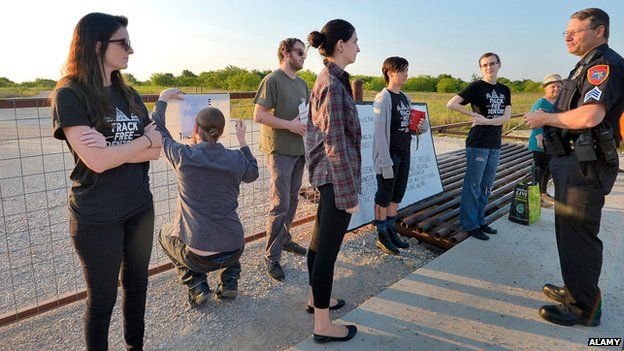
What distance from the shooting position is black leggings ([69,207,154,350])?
1984 mm

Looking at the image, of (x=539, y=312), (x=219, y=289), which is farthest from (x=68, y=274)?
(x=539, y=312)

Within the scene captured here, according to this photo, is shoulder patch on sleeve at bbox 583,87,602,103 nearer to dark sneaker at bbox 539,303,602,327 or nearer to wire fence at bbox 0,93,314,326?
dark sneaker at bbox 539,303,602,327

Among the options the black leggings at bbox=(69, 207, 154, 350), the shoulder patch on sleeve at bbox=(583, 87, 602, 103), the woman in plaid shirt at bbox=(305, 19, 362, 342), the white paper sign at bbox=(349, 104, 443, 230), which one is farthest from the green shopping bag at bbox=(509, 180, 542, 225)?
the black leggings at bbox=(69, 207, 154, 350)

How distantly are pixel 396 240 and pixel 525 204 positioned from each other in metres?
1.62

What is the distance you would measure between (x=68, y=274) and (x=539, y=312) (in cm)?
391

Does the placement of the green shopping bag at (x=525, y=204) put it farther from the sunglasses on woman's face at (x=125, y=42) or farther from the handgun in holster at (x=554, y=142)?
the sunglasses on woman's face at (x=125, y=42)

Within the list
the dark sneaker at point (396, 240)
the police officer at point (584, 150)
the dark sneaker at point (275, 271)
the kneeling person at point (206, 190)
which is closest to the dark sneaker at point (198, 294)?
the kneeling person at point (206, 190)

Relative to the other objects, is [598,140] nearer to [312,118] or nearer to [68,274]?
[312,118]

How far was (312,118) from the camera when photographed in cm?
246

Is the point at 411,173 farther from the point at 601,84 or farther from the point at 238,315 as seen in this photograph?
the point at 238,315

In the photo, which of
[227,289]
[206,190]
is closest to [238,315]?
[227,289]

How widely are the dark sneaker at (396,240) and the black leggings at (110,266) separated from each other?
107 inches

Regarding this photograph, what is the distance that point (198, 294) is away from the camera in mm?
3066

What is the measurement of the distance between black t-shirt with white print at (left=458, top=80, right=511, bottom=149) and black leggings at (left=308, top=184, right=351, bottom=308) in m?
2.30
